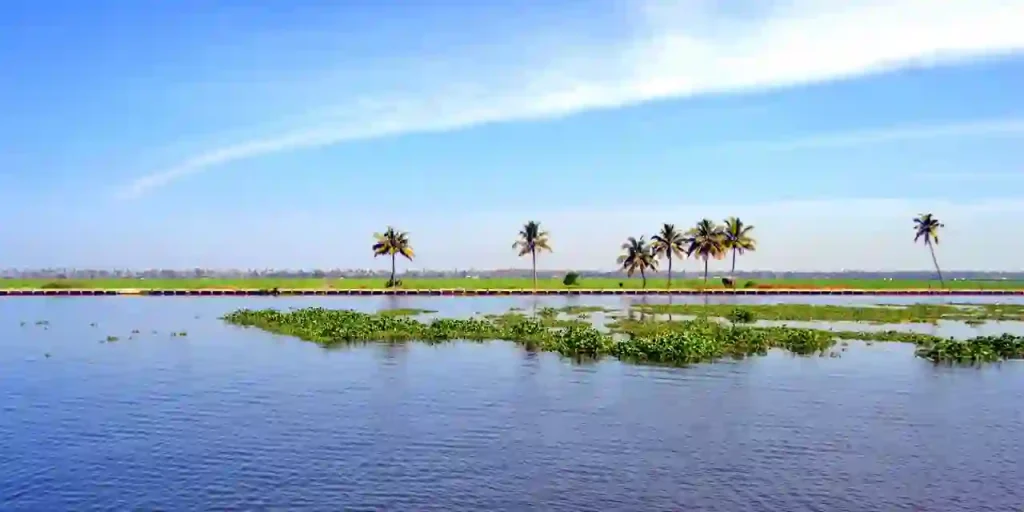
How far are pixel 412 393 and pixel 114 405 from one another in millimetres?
11488

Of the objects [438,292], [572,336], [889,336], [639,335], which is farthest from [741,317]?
[438,292]

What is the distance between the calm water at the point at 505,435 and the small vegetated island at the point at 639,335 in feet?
11.8

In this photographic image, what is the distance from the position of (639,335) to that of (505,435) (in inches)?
1282

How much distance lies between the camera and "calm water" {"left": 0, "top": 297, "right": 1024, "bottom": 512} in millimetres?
20438

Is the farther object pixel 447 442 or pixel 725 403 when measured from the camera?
pixel 725 403

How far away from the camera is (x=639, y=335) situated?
5812 centimetres

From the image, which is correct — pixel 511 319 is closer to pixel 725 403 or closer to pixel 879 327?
pixel 879 327

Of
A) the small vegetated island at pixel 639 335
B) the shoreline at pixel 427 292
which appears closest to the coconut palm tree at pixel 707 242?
the shoreline at pixel 427 292

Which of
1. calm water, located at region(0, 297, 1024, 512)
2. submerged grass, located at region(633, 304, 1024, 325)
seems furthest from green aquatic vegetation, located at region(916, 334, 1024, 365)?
submerged grass, located at region(633, 304, 1024, 325)

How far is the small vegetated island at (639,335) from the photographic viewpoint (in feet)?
158

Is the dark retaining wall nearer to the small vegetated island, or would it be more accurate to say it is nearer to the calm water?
the small vegetated island

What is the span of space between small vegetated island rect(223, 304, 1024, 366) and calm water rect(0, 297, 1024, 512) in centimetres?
360

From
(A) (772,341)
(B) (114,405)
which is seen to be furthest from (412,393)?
(A) (772,341)

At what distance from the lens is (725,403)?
3269cm
